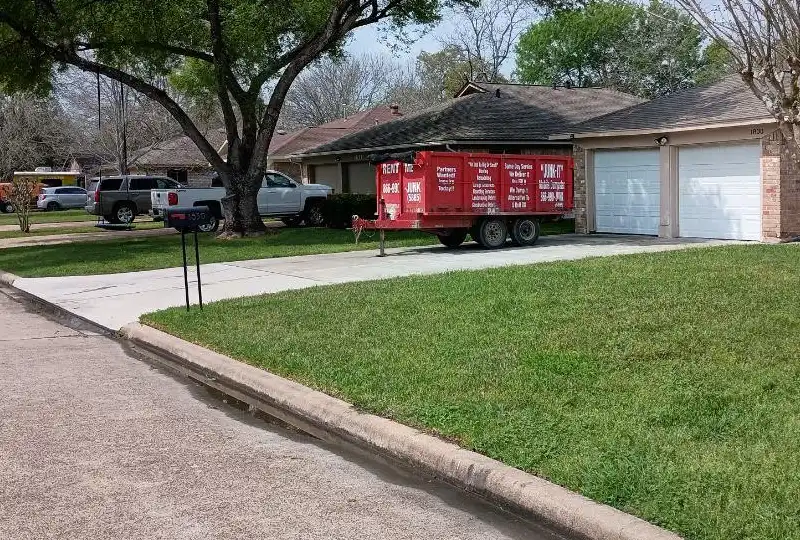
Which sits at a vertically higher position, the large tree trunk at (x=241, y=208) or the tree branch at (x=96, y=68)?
the tree branch at (x=96, y=68)

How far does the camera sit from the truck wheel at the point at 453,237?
19391 millimetres

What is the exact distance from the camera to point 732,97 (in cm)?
1925

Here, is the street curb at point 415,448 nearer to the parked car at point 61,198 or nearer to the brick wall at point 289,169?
the brick wall at point 289,169

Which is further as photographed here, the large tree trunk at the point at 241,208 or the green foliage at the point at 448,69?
the green foliage at the point at 448,69

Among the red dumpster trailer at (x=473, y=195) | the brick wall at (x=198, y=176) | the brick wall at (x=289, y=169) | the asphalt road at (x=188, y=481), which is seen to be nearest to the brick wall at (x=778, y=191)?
the red dumpster trailer at (x=473, y=195)

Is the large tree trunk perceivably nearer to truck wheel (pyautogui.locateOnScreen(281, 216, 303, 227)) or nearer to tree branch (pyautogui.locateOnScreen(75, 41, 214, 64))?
tree branch (pyautogui.locateOnScreen(75, 41, 214, 64))

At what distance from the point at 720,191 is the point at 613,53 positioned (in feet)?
147

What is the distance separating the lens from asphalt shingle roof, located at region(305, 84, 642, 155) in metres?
26.2

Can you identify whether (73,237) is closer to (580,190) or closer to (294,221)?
(294,221)

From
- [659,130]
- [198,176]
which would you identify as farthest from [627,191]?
[198,176]

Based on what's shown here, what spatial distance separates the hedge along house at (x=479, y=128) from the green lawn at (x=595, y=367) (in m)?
14.4

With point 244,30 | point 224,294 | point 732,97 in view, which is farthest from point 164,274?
point 732,97

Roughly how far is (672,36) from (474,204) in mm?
40410

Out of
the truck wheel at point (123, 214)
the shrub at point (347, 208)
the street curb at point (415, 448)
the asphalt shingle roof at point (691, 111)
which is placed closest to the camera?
the street curb at point (415, 448)
